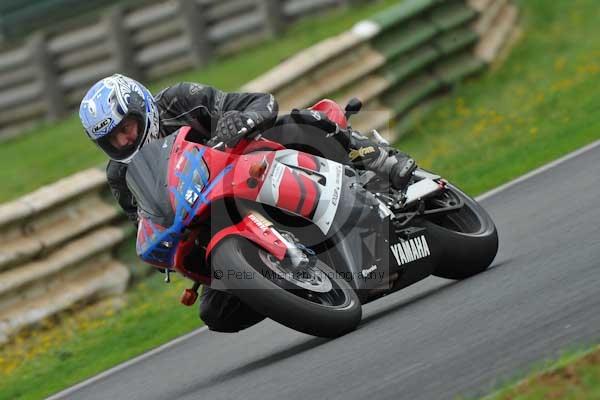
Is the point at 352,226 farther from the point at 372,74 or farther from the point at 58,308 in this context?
the point at 372,74

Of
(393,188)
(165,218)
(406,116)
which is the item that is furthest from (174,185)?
(406,116)

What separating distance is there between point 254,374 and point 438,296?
1.17m

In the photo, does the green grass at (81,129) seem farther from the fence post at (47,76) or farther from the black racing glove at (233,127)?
the black racing glove at (233,127)

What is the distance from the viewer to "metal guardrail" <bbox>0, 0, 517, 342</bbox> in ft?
31.0

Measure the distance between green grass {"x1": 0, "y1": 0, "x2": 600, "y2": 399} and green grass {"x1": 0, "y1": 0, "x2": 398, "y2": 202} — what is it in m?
0.03

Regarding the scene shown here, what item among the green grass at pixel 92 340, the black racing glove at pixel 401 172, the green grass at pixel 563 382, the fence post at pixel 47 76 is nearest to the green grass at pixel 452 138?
the green grass at pixel 92 340

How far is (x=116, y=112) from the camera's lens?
19.2 feet

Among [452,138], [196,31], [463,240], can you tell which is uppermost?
[463,240]

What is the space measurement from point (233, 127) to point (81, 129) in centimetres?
953

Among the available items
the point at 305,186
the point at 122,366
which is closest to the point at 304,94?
the point at 122,366

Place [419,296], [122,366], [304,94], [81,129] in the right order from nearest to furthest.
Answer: [419,296] → [122,366] → [304,94] → [81,129]

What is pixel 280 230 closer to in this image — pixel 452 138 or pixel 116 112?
pixel 116 112

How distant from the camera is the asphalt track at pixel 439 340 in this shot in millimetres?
4559

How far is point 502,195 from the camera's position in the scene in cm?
914
